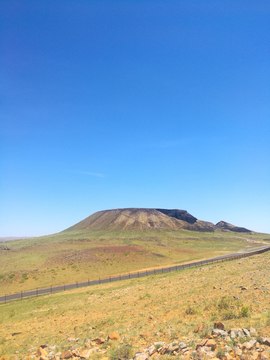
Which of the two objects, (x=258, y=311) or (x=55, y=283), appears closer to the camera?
(x=258, y=311)

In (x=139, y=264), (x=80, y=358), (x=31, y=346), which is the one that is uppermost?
(x=80, y=358)

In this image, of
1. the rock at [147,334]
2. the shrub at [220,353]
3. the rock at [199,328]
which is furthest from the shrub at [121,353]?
the shrub at [220,353]

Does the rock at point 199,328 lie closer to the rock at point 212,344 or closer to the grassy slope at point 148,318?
the grassy slope at point 148,318

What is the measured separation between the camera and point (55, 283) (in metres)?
52.3

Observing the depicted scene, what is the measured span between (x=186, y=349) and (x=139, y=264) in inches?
2559

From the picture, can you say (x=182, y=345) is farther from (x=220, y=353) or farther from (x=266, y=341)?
(x=266, y=341)

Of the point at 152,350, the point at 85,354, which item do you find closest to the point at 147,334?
the point at 152,350

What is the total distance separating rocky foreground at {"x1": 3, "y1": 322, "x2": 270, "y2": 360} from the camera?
9.05 meters

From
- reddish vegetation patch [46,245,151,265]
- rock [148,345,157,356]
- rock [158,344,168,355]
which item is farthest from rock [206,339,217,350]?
reddish vegetation patch [46,245,151,265]

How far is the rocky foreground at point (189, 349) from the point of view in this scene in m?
9.05

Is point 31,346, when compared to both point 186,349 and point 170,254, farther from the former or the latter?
point 170,254

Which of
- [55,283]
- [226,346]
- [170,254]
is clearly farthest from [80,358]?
[170,254]

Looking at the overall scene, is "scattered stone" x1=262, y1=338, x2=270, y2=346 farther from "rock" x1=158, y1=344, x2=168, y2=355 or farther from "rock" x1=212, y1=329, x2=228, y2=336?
"rock" x1=158, y1=344, x2=168, y2=355

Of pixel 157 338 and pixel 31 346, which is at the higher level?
pixel 157 338
